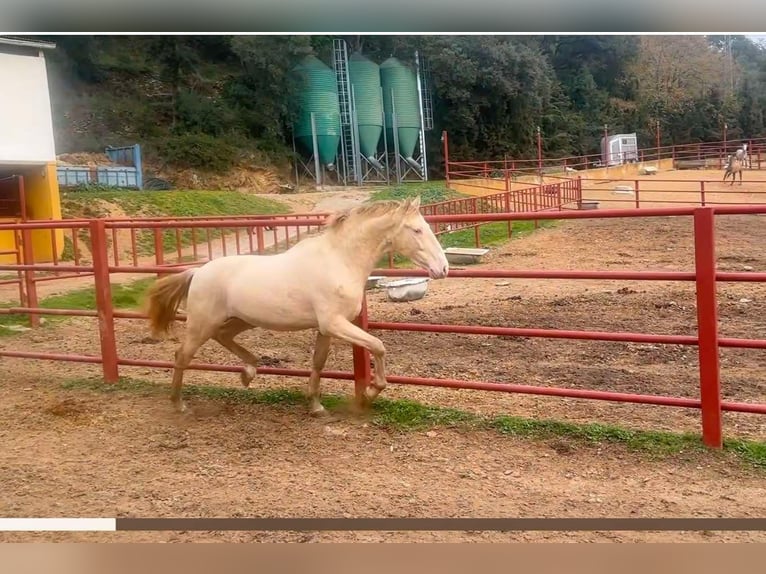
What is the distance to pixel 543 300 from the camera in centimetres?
601

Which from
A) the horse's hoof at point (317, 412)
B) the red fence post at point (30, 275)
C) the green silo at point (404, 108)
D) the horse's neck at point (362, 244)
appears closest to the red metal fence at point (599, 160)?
the green silo at point (404, 108)

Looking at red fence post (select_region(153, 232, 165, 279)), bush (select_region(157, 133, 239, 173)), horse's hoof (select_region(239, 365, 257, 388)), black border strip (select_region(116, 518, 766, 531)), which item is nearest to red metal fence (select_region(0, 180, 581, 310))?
red fence post (select_region(153, 232, 165, 279))

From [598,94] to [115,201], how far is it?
2.46 metres

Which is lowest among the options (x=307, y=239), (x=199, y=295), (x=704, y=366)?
(x=704, y=366)

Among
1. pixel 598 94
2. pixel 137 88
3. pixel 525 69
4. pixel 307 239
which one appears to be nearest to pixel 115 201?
pixel 137 88

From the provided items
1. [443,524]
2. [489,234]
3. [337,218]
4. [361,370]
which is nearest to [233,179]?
[337,218]

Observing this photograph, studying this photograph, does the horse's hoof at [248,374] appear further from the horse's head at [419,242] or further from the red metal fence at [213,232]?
the horse's head at [419,242]

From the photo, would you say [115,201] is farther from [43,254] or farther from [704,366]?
[704,366]

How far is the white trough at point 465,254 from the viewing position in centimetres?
448

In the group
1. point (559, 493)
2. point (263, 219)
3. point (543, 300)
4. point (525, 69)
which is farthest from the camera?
point (543, 300)

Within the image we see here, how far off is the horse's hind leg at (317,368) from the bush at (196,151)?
0.99 metres

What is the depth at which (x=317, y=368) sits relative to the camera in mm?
3609

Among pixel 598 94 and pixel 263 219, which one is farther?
pixel 263 219

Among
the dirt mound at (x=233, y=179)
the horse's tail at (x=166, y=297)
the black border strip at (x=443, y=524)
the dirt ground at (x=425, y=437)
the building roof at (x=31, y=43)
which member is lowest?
the black border strip at (x=443, y=524)
